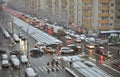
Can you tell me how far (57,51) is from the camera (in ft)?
220

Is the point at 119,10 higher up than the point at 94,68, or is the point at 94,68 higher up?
the point at 119,10

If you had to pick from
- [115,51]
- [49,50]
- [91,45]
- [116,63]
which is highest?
[91,45]

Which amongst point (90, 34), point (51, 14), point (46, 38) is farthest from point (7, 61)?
point (51, 14)

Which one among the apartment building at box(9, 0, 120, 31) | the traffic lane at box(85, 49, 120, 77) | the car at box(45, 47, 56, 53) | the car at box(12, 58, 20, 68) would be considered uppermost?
the apartment building at box(9, 0, 120, 31)

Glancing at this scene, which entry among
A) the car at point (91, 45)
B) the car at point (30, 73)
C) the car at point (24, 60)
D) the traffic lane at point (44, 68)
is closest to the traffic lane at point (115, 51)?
the car at point (91, 45)

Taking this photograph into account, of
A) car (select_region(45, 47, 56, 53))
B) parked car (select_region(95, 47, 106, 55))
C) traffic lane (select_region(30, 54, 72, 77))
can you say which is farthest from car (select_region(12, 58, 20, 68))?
parked car (select_region(95, 47, 106, 55))

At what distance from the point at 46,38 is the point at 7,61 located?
92.6 ft

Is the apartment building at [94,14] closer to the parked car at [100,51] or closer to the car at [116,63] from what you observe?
the parked car at [100,51]

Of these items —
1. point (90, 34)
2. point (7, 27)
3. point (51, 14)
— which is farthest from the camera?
point (51, 14)

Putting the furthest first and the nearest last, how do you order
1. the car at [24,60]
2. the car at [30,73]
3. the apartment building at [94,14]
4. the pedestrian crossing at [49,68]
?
the apartment building at [94,14]
the car at [24,60]
the pedestrian crossing at [49,68]
the car at [30,73]

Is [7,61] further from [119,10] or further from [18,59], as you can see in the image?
[119,10]

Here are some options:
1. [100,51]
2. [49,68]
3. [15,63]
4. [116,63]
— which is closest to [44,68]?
[49,68]

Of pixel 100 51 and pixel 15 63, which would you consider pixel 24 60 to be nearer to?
pixel 15 63

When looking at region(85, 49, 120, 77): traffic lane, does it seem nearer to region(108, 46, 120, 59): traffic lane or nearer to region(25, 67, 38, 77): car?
region(108, 46, 120, 59): traffic lane
